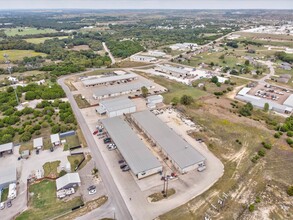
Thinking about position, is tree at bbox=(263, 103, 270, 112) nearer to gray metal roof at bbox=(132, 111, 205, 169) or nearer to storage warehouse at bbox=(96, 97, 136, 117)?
gray metal roof at bbox=(132, 111, 205, 169)

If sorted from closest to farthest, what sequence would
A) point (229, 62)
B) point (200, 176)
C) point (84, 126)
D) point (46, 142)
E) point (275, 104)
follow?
point (200, 176), point (46, 142), point (84, 126), point (275, 104), point (229, 62)

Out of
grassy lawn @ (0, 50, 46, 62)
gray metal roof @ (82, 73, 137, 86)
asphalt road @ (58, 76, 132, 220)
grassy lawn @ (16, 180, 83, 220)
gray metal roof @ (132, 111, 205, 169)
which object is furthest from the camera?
grassy lawn @ (0, 50, 46, 62)

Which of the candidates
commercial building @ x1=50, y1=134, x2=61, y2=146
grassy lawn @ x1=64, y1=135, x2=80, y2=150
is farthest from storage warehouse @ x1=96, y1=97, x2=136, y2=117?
commercial building @ x1=50, y1=134, x2=61, y2=146

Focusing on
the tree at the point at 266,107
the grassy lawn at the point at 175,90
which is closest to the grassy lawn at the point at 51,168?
the grassy lawn at the point at 175,90

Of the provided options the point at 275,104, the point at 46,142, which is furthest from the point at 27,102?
the point at 275,104

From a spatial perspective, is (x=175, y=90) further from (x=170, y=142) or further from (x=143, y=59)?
(x=143, y=59)

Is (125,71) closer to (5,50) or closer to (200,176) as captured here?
(200,176)

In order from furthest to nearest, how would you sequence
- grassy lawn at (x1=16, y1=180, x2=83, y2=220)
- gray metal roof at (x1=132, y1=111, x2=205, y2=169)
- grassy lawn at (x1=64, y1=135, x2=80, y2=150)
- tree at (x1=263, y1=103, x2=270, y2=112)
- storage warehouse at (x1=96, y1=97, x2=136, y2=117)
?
tree at (x1=263, y1=103, x2=270, y2=112)
storage warehouse at (x1=96, y1=97, x2=136, y2=117)
grassy lawn at (x1=64, y1=135, x2=80, y2=150)
gray metal roof at (x1=132, y1=111, x2=205, y2=169)
grassy lawn at (x1=16, y1=180, x2=83, y2=220)
